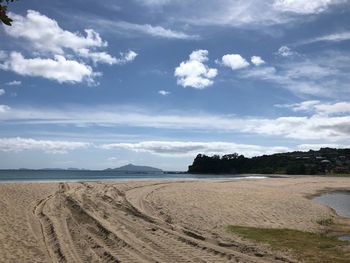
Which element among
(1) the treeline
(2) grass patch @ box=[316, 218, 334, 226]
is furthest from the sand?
(1) the treeline

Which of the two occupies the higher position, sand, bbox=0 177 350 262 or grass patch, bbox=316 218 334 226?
sand, bbox=0 177 350 262

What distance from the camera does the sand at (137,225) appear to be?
14094mm

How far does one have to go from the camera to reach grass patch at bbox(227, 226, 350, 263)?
14.0m

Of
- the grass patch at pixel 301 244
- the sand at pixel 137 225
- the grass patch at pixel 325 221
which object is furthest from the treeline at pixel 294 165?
the grass patch at pixel 301 244

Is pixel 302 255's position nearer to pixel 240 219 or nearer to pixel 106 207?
pixel 240 219

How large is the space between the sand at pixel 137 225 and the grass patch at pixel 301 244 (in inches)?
29.6

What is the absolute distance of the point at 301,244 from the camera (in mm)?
16062

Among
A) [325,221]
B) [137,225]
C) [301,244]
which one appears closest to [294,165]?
[325,221]

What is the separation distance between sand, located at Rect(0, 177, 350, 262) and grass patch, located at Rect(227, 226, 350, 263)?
75 centimetres

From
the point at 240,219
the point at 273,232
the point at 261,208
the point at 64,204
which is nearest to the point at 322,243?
the point at 273,232

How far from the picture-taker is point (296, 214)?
86.9ft

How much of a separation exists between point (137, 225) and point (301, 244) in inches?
282

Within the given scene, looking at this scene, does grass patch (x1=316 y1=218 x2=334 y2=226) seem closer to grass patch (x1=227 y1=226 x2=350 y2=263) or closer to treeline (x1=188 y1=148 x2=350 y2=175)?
grass patch (x1=227 y1=226 x2=350 y2=263)

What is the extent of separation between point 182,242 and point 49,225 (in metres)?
6.90
